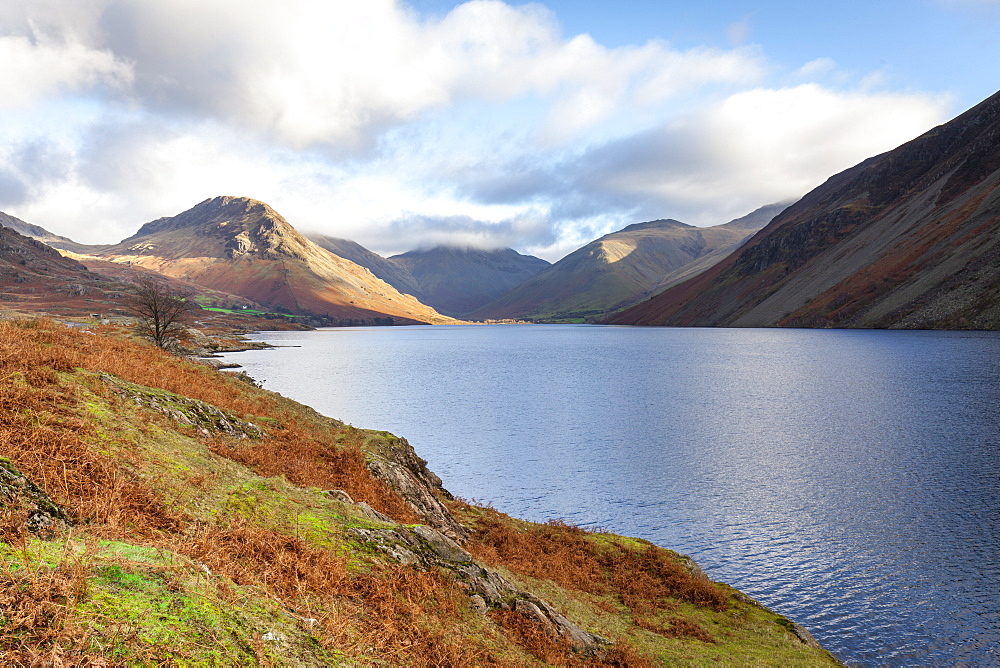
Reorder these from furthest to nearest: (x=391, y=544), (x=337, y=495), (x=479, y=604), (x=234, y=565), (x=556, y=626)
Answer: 1. (x=337, y=495)
2. (x=556, y=626)
3. (x=391, y=544)
4. (x=479, y=604)
5. (x=234, y=565)

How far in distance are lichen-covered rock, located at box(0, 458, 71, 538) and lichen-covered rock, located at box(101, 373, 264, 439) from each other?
797cm

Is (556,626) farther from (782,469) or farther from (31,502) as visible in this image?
(782,469)

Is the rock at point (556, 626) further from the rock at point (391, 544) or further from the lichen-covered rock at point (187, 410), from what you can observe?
the lichen-covered rock at point (187, 410)

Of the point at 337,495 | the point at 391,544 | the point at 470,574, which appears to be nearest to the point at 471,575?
the point at 470,574

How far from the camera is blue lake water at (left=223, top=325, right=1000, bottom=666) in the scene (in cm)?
2316

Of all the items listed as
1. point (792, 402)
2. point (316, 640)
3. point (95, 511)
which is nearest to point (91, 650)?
point (316, 640)

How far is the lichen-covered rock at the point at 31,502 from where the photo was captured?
24.7 feet

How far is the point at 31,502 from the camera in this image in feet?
25.7

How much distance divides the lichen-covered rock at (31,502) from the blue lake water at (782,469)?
945 inches

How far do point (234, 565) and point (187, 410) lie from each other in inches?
427

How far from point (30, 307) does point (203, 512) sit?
779 ft

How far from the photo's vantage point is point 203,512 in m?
10.3

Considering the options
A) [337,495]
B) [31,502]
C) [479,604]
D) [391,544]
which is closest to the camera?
[31,502]

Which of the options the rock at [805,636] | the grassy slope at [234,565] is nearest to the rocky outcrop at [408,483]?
the grassy slope at [234,565]
